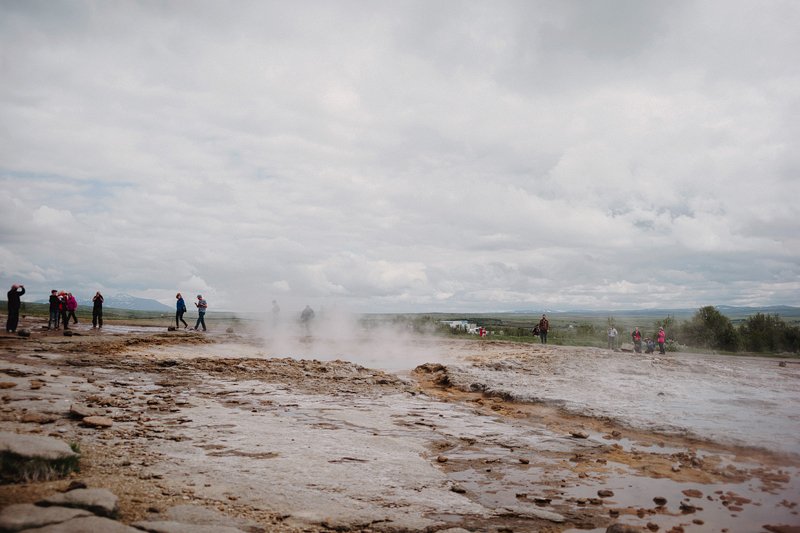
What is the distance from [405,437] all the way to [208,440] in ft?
10.5

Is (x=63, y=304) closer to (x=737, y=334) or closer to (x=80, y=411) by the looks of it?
(x=80, y=411)

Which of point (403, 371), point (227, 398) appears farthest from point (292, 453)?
point (403, 371)

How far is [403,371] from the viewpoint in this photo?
1883 centimetres

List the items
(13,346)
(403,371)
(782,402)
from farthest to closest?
(403,371), (13,346), (782,402)

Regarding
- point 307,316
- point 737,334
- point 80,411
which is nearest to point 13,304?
point 80,411

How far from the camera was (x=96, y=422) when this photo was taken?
729 cm

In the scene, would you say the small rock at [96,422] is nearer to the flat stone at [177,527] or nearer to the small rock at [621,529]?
the flat stone at [177,527]

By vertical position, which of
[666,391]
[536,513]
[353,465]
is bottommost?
[666,391]

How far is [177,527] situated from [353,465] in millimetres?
2884

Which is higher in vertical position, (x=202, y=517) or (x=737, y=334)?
(x=202, y=517)

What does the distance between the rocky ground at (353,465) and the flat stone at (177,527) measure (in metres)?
0.02

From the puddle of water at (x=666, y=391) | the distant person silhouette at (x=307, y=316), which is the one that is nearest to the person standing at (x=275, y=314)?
the distant person silhouette at (x=307, y=316)

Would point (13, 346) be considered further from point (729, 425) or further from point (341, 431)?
point (729, 425)

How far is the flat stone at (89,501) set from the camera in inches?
161
